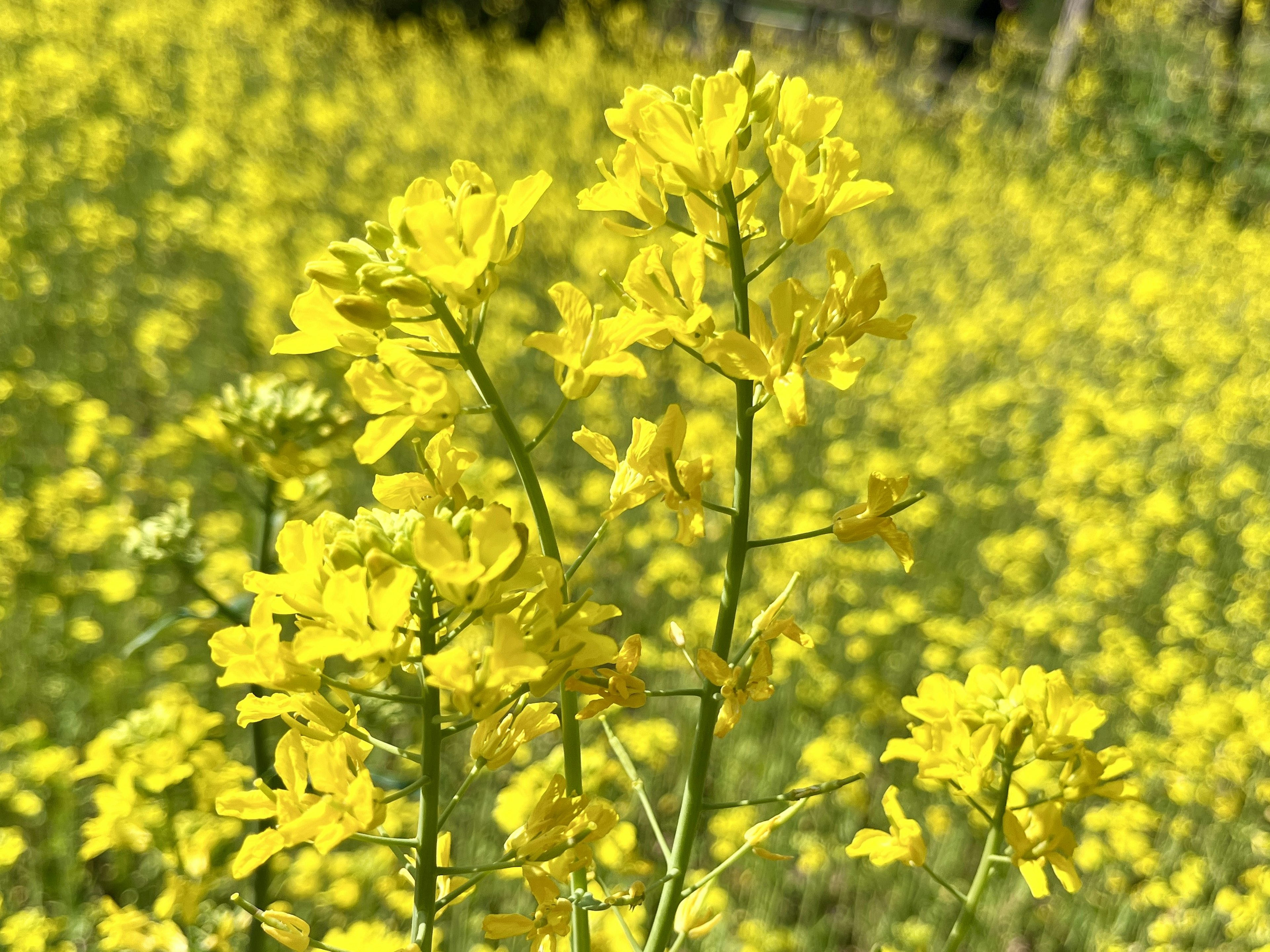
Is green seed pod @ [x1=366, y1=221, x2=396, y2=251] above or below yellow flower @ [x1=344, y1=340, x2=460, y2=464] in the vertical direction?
above

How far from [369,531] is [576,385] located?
21 centimetres

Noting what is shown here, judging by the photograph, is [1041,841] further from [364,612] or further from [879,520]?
[364,612]

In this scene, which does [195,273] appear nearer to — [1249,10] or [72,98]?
[72,98]

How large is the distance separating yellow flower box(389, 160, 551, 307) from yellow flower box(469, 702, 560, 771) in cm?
37

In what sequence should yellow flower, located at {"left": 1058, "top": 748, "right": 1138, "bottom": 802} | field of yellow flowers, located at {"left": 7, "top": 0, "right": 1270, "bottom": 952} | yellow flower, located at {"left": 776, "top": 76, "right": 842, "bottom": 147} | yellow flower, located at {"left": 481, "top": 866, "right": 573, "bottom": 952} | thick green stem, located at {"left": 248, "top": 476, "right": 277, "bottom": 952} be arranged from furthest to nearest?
field of yellow flowers, located at {"left": 7, "top": 0, "right": 1270, "bottom": 952} < thick green stem, located at {"left": 248, "top": 476, "right": 277, "bottom": 952} < yellow flower, located at {"left": 1058, "top": 748, "right": 1138, "bottom": 802} < yellow flower, located at {"left": 776, "top": 76, "right": 842, "bottom": 147} < yellow flower, located at {"left": 481, "top": 866, "right": 573, "bottom": 952}

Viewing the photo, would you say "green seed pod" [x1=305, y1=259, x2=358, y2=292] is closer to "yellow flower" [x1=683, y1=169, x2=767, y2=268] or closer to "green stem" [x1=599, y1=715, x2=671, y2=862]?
"yellow flower" [x1=683, y1=169, x2=767, y2=268]

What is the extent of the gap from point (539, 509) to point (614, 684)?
0.16 metres

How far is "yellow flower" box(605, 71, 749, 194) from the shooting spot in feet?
2.42

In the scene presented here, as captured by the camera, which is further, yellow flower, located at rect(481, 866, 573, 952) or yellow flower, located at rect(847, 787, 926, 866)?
yellow flower, located at rect(847, 787, 926, 866)

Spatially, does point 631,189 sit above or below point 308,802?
above

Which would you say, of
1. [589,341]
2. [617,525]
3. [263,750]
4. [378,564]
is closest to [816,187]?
[589,341]

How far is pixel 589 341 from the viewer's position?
0.75 metres

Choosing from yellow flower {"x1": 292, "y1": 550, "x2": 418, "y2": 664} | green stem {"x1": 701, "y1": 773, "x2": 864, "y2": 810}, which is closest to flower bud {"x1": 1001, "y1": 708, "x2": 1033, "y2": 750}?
green stem {"x1": 701, "y1": 773, "x2": 864, "y2": 810}

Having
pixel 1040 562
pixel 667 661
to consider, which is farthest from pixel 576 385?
pixel 1040 562
